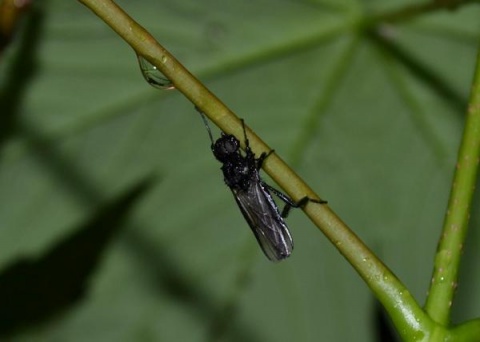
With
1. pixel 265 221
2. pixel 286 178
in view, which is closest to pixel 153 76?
pixel 286 178

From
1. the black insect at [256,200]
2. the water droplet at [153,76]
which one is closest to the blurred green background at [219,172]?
the black insect at [256,200]

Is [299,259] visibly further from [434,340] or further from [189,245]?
[434,340]

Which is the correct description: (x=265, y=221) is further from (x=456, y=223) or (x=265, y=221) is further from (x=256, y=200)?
(x=456, y=223)

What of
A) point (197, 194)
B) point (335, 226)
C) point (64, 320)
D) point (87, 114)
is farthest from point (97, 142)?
point (335, 226)

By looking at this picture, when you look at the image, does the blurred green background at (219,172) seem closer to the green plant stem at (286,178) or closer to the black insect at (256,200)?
the black insect at (256,200)

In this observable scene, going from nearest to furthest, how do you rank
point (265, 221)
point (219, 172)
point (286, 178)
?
point (286, 178) → point (265, 221) → point (219, 172)
